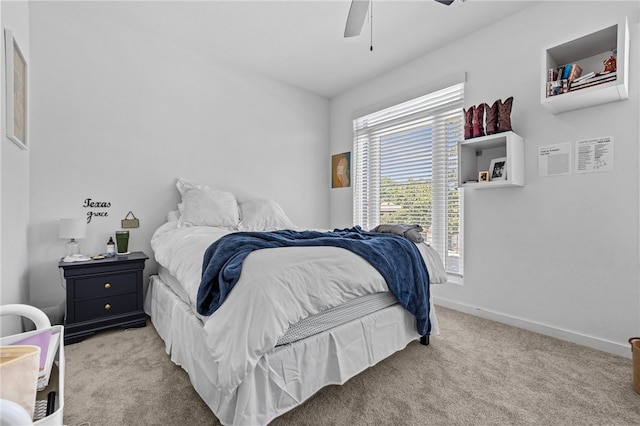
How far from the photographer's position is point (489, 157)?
272 centimetres

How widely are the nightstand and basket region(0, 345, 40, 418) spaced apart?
2080 millimetres

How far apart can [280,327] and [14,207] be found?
6.16 ft

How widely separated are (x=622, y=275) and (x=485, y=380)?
1.31 metres

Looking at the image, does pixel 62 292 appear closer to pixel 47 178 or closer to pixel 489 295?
pixel 47 178

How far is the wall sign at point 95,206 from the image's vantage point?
104 inches

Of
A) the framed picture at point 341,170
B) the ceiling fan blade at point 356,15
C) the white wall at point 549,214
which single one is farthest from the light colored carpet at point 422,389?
the framed picture at point 341,170

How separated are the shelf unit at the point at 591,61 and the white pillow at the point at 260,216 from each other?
243cm

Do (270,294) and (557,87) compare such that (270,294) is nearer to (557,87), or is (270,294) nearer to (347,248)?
(347,248)

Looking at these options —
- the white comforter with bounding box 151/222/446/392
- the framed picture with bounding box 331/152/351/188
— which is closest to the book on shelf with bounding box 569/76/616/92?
the white comforter with bounding box 151/222/446/392

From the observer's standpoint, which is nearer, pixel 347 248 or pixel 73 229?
pixel 347 248

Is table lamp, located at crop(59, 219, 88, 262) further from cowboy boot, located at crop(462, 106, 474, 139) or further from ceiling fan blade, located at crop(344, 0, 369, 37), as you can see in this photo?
cowboy boot, located at crop(462, 106, 474, 139)

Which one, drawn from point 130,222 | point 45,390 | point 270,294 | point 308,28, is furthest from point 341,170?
point 45,390

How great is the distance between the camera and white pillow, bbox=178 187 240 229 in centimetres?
278

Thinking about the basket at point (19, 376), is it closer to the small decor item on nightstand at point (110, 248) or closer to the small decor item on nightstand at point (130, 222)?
the small decor item on nightstand at point (110, 248)
